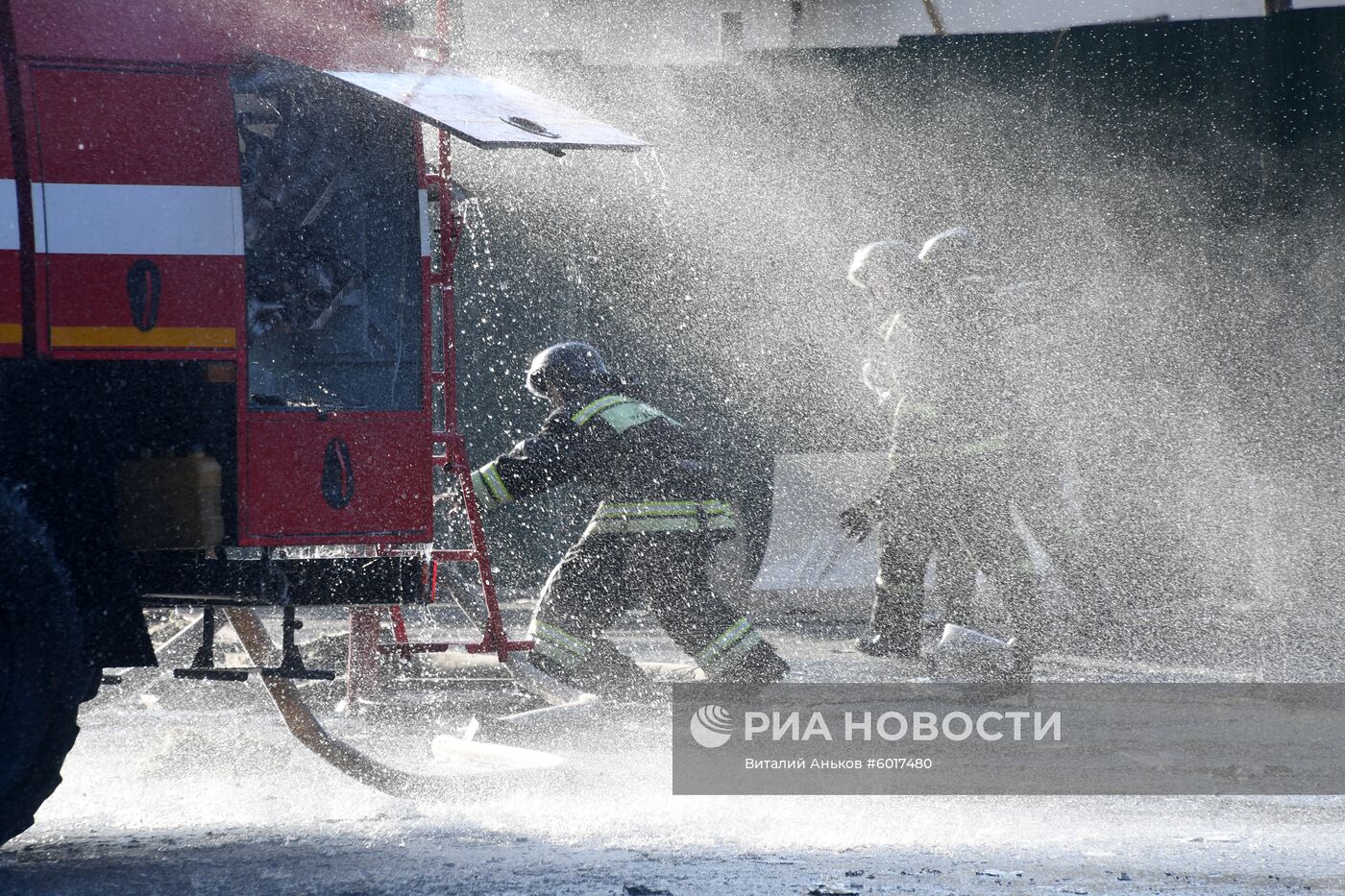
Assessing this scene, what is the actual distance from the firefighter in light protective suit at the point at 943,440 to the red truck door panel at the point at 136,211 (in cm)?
324

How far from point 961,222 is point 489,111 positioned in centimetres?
660

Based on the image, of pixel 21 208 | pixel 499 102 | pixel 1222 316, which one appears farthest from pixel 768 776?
pixel 1222 316

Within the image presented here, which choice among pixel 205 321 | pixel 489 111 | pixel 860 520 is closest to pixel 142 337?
pixel 205 321

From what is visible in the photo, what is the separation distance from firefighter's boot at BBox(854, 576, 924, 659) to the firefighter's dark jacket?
3.80 feet

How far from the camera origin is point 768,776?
483 cm

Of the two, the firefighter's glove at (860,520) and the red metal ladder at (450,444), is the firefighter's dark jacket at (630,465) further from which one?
the firefighter's glove at (860,520)

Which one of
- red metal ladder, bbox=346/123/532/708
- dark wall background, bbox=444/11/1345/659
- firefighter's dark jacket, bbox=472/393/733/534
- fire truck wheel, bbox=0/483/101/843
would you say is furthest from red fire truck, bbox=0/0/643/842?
dark wall background, bbox=444/11/1345/659

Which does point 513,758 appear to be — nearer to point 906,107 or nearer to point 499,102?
point 499,102

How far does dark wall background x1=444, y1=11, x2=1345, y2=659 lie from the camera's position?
9344mm

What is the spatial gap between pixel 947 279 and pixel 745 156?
13.0 feet

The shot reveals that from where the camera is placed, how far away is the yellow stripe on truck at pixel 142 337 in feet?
12.7

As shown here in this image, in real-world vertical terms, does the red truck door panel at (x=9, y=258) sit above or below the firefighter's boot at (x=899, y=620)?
above

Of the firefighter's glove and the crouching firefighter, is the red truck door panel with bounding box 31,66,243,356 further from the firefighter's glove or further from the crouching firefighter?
A: the firefighter's glove

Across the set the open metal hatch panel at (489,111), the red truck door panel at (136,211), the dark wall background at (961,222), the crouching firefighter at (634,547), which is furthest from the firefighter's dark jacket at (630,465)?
the dark wall background at (961,222)
